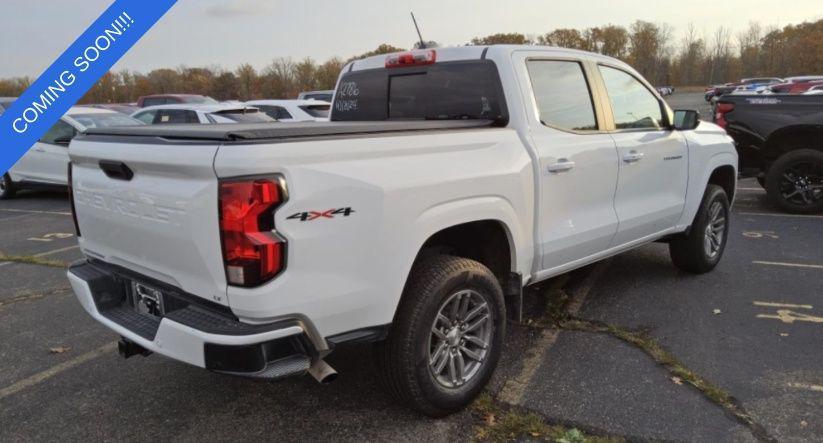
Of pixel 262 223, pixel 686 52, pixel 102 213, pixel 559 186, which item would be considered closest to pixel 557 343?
pixel 559 186

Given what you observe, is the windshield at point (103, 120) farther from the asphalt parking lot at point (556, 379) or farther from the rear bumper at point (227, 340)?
the rear bumper at point (227, 340)

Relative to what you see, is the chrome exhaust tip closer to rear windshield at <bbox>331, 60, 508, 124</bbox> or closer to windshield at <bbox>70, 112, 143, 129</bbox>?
rear windshield at <bbox>331, 60, 508, 124</bbox>

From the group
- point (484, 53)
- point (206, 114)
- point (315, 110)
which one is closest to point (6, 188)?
point (206, 114)

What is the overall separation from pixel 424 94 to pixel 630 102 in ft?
5.31

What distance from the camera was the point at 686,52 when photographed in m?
110

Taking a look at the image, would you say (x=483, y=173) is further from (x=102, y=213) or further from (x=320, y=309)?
(x=102, y=213)

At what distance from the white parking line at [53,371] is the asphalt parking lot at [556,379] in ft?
0.04

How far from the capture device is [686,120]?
4.75 metres

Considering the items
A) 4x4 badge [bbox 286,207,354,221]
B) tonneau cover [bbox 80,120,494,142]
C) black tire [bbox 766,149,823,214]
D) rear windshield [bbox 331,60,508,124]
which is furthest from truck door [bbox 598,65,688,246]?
black tire [bbox 766,149,823,214]

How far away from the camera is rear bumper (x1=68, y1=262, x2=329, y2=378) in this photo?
2.33 metres

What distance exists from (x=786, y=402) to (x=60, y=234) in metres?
8.45

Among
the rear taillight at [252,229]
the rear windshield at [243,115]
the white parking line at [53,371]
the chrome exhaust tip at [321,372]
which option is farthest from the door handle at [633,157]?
the rear windshield at [243,115]

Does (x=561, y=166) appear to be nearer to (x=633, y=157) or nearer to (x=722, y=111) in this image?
(x=633, y=157)

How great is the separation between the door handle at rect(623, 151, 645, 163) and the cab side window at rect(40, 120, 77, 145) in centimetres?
1000
